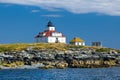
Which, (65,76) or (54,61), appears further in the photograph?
(54,61)

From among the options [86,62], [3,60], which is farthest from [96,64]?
[3,60]

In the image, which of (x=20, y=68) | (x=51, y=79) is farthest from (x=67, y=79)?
(x=20, y=68)

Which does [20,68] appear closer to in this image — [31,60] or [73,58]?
[31,60]

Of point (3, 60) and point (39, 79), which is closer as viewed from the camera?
point (39, 79)

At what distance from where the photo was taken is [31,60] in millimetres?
196000

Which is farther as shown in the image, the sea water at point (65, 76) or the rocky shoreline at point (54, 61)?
the rocky shoreline at point (54, 61)

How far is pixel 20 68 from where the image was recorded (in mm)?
187625

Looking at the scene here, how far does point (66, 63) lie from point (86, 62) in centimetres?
802

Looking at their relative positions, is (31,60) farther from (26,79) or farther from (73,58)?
(26,79)

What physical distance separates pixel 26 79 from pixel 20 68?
75.0m

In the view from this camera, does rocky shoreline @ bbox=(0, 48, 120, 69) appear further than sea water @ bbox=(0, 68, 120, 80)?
Yes

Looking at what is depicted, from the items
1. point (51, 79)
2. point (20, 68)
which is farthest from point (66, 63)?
point (51, 79)

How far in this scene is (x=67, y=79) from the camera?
4350 inches

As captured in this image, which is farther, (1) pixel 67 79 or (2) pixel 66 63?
(2) pixel 66 63
